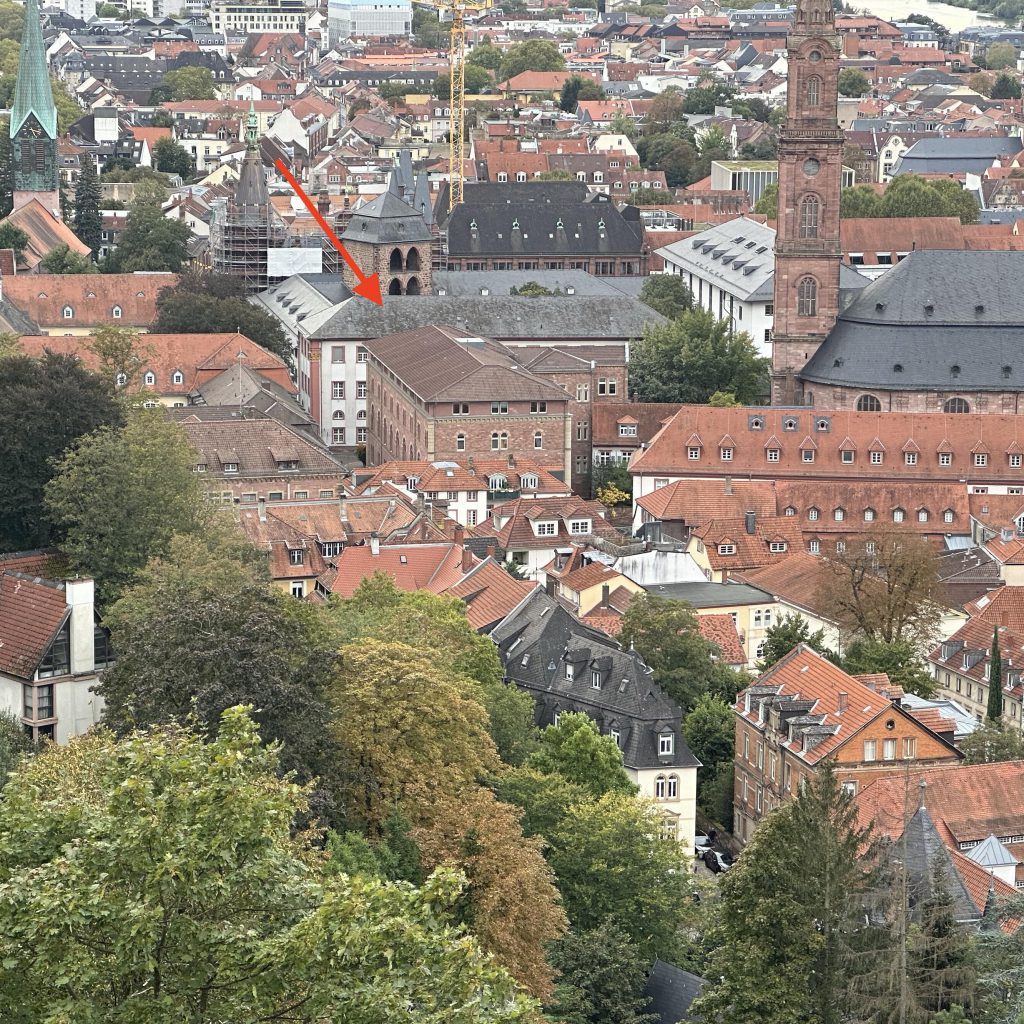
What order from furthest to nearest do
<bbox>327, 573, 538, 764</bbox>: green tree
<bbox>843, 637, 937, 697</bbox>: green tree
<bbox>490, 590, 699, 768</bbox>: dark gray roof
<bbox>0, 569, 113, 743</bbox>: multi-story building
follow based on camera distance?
<bbox>843, 637, 937, 697</bbox>: green tree < <bbox>490, 590, 699, 768</bbox>: dark gray roof < <bbox>327, 573, 538, 764</bbox>: green tree < <bbox>0, 569, 113, 743</bbox>: multi-story building

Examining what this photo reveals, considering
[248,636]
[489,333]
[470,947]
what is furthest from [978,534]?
A: [470,947]

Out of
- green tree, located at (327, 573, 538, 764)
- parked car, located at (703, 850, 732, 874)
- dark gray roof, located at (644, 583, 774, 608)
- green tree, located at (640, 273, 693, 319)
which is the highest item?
green tree, located at (327, 573, 538, 764)

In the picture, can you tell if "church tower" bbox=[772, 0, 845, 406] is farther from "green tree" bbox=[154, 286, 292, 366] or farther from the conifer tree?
the conifer tree

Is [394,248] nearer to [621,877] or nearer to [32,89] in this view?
[32,89]

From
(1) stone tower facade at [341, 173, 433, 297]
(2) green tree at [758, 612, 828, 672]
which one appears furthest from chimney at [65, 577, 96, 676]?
(1) stone tower facade at [341, 173, 433, 297]

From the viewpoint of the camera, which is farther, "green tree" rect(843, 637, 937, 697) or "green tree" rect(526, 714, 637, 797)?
"green tree" rect(843, 637, 937, 697)

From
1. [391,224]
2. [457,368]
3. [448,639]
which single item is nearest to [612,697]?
[448,639]
